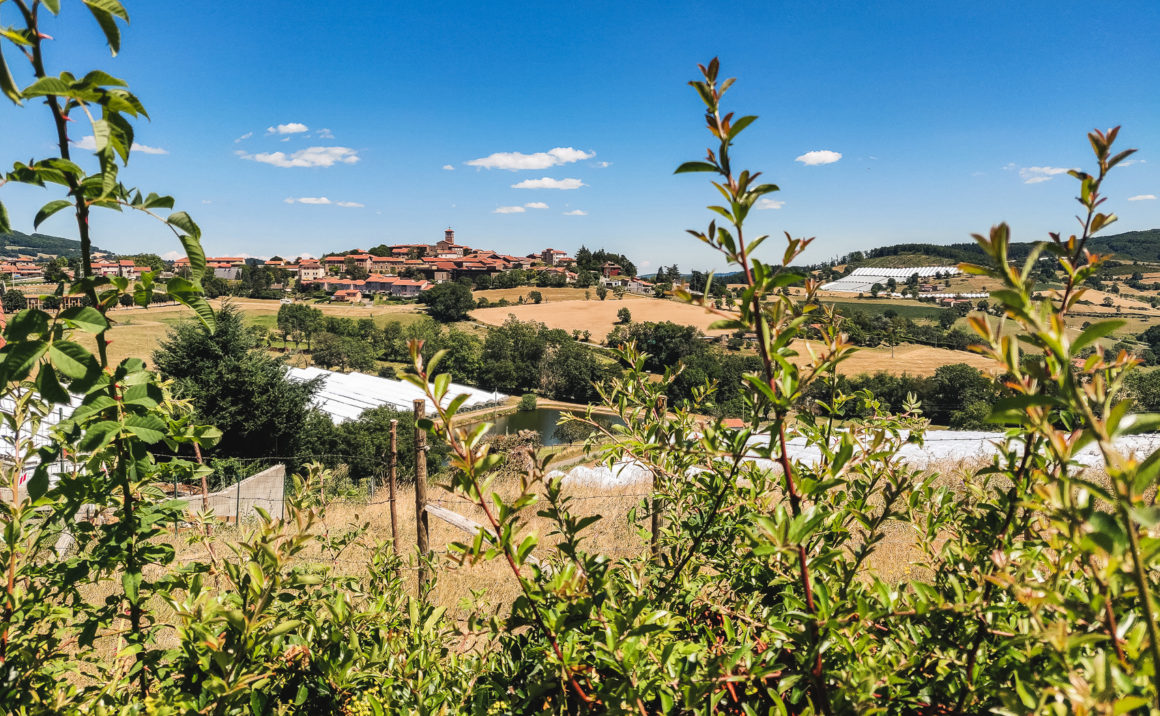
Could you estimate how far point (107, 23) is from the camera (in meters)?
1.15

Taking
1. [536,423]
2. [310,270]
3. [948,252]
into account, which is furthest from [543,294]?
[948,252]

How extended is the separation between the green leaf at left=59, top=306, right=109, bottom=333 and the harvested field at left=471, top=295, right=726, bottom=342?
61.8 m

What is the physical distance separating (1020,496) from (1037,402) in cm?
72

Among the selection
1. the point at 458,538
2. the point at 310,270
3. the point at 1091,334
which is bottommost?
the point at 458,538

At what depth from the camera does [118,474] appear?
1242mm

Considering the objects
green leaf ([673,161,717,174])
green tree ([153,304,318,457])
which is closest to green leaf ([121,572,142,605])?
green leaf ([673,161,717,174])

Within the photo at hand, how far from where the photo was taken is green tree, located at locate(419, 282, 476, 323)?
72938 millimetres

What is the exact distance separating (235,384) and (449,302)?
58318mm

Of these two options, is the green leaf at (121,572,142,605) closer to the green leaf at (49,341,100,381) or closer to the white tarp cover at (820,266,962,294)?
the green leaf at (49,341,100,381)

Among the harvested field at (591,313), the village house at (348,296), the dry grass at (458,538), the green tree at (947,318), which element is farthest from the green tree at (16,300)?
the village house at (348,296)

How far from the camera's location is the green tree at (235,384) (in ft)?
50.6

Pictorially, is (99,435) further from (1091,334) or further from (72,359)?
(1091,334)

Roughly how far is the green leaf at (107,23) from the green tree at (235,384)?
1569cm

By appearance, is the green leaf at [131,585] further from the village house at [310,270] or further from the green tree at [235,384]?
the village house at [310,270]
